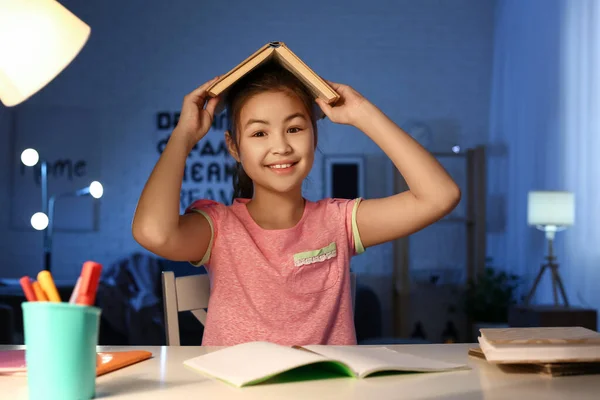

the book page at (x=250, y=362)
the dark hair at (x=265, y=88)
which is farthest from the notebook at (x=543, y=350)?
the dark hair at (x=265, y=88)

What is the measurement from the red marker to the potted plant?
4587 millimetres

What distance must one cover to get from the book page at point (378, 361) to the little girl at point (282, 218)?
0.40 meters

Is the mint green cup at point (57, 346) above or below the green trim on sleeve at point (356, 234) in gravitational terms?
below

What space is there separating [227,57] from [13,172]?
1902 mm

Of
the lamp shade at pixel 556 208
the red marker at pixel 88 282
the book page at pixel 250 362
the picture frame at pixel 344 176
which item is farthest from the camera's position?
the picture frame at pixel 344 176

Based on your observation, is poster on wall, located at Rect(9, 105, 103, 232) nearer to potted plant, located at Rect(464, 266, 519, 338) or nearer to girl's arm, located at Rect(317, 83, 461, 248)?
potted plant, located at Rect(464, 266, 519, 338)

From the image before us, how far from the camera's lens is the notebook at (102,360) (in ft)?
2.97

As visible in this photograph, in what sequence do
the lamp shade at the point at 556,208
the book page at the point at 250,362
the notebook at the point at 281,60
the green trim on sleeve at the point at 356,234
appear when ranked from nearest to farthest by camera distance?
the book page at the point at 250,362 < the notebook at the point at 281,60 < the green trim on sleeve at the point at 356,234 < the lamp shade at the point at 556,208

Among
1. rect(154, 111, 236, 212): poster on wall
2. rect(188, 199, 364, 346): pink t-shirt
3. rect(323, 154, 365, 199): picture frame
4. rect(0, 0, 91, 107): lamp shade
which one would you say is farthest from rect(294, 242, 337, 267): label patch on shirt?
rect(154, 111, 236, 212): poster on wall

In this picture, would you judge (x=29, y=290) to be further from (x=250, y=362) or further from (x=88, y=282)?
(x=250, y=362)

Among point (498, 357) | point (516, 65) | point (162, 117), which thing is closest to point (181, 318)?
point (162, 117)

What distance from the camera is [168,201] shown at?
Answer: 131cm

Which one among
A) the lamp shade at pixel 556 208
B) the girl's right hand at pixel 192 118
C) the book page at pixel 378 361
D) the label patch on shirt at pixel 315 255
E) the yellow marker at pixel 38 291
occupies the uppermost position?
the girl's right hand at pixel 192 118

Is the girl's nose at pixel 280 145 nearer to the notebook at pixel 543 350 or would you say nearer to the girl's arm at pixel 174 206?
the girl's arm at pixel 174 206
